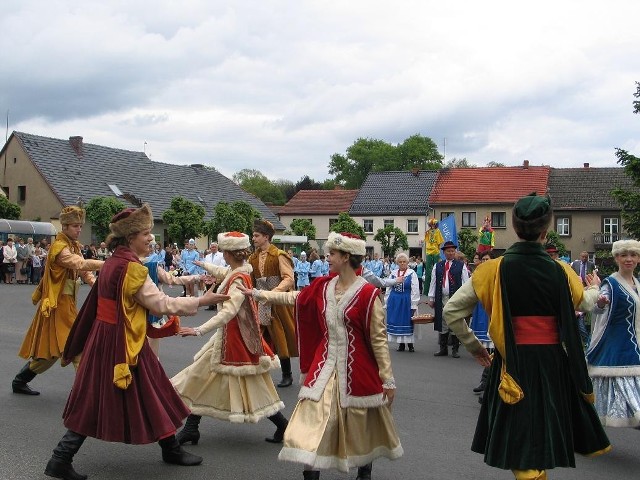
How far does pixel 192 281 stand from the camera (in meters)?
6.33

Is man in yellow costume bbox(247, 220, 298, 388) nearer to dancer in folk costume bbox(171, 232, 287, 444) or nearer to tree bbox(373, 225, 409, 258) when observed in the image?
dancer in folk costume bbox(171, 232, 287, 444)

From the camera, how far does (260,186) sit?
103375mm

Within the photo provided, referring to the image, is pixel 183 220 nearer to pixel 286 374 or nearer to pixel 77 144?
pixel 77 144

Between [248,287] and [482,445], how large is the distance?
8.00 ft

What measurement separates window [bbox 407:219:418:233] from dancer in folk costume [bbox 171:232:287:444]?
50023 mm

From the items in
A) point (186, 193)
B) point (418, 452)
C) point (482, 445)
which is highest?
point (186, 193)

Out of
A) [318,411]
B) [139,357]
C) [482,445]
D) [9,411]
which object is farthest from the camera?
[9,411]

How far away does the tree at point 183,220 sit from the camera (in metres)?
38.8

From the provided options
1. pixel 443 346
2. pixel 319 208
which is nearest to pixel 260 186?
pixel 319 208

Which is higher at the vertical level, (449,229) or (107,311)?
(449,229)

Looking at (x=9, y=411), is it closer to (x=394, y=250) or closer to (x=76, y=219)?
(x=76, y=219)

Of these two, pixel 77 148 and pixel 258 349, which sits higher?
pixel 77 148

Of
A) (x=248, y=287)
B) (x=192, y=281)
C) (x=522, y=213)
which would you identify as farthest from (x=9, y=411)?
(x=522, y=213)

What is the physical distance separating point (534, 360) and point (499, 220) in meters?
50.3
